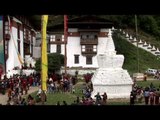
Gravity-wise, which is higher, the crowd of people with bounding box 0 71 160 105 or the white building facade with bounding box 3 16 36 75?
the white building facade with bounding box 3 16 36 75

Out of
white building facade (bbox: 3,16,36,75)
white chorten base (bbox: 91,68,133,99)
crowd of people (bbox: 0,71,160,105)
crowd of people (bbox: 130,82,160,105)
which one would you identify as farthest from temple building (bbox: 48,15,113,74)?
crowd of people (bbox: 130,82,160,105)

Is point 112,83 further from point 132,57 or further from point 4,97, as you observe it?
point 132,57

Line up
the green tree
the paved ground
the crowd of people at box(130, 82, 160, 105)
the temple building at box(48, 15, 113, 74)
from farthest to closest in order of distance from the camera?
the temple building at box(48, 15, 113, 74)
the green tree
the paved ground
the crowd of people at box(130, 82, 160, 105)

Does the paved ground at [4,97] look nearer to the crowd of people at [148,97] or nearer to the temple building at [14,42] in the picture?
the crowd of people at [148,97]

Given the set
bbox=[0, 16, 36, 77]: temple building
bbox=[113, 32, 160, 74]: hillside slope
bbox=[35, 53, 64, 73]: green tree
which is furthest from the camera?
bbox=[113, 32, 160, 74]: hillside slope

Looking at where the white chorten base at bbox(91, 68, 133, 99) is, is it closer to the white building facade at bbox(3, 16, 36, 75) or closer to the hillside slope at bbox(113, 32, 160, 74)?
the white building facade at bbox(3, 16, 36, 75)

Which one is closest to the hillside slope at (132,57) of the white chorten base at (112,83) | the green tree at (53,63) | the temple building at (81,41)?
the temple building at (81,41)

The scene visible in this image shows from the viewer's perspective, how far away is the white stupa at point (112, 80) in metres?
34.8

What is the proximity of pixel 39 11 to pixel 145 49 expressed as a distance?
59558 millimetres

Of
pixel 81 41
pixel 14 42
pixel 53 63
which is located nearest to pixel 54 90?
pixel 53 63

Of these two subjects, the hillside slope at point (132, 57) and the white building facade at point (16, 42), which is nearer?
the white building facade at point (16, 42)

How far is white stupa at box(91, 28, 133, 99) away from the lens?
3478cm

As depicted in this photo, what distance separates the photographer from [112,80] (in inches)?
1369
